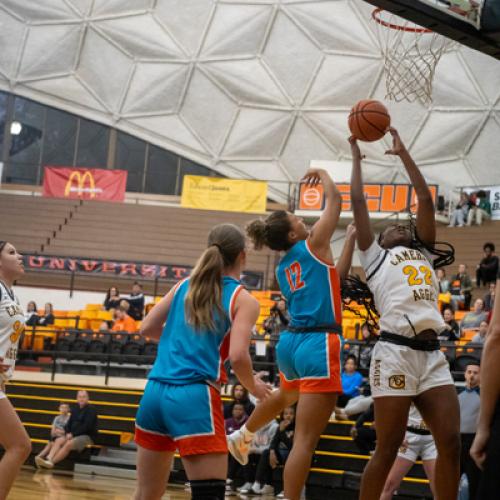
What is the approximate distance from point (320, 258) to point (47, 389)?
32.0 ft

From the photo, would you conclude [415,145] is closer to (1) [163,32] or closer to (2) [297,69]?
(2) [297,69]

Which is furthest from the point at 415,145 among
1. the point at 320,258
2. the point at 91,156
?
the point at 320,258

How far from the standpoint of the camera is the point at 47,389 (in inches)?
560

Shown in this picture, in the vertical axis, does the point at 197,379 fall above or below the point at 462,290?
below

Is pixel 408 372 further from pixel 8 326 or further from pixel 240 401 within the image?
pixel 240 401

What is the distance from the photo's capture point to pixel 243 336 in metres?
4.04

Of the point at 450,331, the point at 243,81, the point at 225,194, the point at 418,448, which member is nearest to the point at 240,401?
the point at 450,331

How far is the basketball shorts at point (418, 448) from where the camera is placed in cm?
750

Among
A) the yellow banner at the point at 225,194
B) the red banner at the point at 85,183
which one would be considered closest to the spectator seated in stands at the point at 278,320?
the yellow banner at the point at 225,194

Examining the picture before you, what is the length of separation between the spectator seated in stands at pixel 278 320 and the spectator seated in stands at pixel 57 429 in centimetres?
322

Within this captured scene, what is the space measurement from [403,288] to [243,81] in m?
25.0

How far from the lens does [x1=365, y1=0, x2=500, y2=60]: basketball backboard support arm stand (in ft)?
19.5

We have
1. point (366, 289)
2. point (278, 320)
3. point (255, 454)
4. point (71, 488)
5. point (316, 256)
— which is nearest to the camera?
point (316, 256)

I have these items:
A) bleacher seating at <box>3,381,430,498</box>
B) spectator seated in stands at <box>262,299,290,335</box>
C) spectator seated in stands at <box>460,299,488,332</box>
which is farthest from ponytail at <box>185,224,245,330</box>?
spectator seated in stands at <box>460,299,488,332</box>
